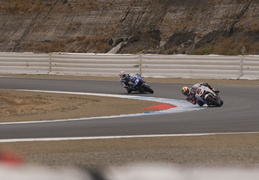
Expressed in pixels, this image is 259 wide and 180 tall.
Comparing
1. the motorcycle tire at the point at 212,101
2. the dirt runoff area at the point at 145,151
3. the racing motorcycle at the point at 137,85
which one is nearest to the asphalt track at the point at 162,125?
the motorcycle tire at the point at 212,101

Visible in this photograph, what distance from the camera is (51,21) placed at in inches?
2012

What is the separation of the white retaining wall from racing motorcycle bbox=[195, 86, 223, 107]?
408 inches

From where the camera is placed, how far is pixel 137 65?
2755 centimetres

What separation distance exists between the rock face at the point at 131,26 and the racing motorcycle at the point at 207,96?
79.1 feet

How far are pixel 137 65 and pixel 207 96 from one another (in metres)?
12.6

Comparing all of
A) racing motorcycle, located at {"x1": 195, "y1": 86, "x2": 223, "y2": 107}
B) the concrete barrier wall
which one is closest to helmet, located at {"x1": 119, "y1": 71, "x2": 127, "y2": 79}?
racing motorcycle, located at {"x1": 195, "y1": 86, "x2": 223, "y2": 107}

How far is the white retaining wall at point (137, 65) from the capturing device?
25594 millimetres

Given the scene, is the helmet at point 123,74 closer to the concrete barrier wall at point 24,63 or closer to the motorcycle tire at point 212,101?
the motorcycle tire at point 212,101

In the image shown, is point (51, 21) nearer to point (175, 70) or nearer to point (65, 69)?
point (65, 69)

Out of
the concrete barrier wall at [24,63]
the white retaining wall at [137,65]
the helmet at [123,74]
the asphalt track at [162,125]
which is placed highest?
the concrete barrier wall at [24,63]

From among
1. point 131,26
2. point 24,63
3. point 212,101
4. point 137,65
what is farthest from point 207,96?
point 131,26

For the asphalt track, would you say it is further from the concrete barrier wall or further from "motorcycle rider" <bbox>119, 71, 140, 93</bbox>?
the concrete barrier wall

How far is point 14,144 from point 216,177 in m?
6.28

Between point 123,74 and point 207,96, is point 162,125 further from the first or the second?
point 123,74
